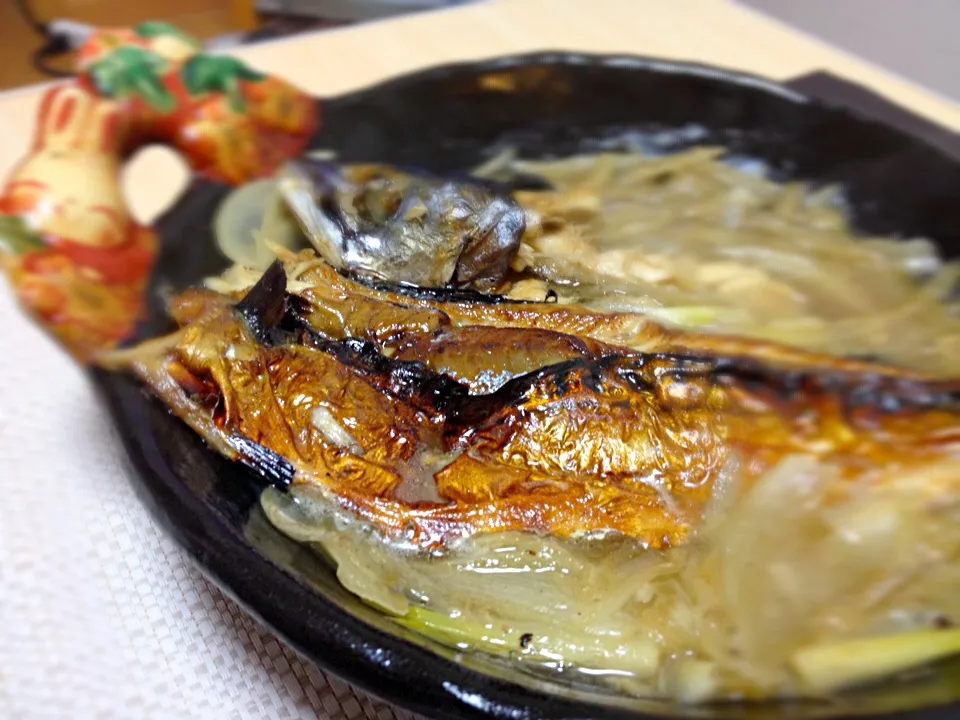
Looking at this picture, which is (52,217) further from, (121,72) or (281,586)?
(281,586)

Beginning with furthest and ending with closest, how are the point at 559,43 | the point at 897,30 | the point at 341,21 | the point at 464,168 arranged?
1. the point at 341,21
2. the point at 897,30
3. the point at 559,43
4. the point at 464,168

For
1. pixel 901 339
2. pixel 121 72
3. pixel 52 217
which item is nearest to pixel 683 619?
pixel 901 339

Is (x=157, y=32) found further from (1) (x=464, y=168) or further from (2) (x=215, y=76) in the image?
(1) (x=464, y=168)

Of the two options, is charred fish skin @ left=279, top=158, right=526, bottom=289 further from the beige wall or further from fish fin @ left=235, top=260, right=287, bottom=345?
the beige wall

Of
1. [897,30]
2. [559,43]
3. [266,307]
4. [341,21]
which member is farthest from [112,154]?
[897,30]

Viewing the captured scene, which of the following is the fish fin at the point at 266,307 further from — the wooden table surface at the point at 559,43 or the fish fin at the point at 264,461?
the wooden table surface at the point at 559,43

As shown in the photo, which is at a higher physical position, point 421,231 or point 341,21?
point 421,231

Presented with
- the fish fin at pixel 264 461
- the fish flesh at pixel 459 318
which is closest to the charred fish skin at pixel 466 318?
the fish flesh at pixel 459 318

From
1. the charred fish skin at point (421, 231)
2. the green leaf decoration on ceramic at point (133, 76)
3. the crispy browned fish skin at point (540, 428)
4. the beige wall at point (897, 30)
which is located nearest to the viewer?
the crispy browned fish skin at point (540, 428)
